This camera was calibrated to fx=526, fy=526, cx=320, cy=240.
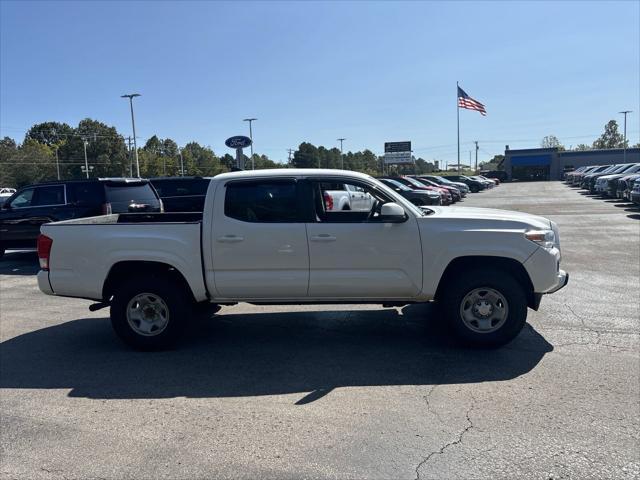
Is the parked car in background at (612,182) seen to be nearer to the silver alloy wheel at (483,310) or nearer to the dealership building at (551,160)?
the silver alloy wheel at (483,310)

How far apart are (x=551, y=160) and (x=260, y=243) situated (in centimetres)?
8358

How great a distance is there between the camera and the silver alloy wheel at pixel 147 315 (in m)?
5.70

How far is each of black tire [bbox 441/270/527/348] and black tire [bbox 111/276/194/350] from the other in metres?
2.80

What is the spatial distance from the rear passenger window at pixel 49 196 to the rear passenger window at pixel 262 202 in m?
7.93

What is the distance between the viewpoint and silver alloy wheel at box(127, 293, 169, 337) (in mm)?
5703

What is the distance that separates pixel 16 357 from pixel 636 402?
6.05 metres

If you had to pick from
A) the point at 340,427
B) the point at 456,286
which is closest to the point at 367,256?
the point at 456,286

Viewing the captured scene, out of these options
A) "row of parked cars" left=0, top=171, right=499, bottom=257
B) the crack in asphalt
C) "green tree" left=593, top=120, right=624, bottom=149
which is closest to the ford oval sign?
"row of parked cars" left=0, top=171, right=499, bottom=257

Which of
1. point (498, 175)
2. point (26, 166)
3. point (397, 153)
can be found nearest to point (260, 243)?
point (397, 153)

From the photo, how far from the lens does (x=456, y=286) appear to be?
17.8 feet

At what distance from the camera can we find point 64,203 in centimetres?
1186

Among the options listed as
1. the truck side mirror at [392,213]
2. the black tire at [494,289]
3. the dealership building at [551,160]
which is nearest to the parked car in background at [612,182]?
the black tire at [494,289]

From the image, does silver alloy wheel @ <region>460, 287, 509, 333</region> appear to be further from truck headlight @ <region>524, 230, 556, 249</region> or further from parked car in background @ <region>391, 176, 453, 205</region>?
parked car in background @ <region>391, 176, 453, 205</region>

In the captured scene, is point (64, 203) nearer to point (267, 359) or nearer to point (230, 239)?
point (230, 239)
